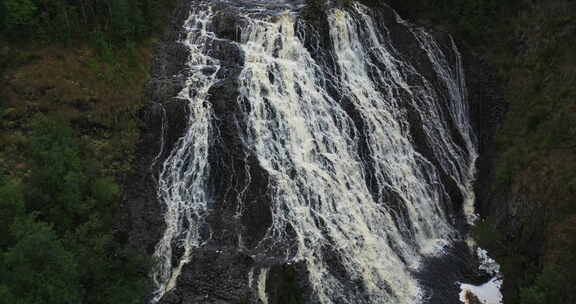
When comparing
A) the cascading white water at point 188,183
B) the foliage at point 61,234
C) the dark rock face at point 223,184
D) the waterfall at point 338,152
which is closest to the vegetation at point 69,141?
the foliage at point 61,234

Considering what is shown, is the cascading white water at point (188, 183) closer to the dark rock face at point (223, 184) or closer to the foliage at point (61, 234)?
the dark rock face at point (223, 184)

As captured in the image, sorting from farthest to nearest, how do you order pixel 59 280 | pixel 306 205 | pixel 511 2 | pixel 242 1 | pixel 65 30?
pixel 511 2 < pixel 242 1 < pixel 65 30 < pixel 306 205 < pixel 59 280

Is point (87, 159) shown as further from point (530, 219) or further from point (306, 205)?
point (530, 219)

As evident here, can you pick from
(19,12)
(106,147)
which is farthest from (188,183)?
(19,12)

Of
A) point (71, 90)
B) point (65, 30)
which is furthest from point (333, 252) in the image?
point (65, 30)

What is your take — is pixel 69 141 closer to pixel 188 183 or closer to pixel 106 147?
pixel 106 147

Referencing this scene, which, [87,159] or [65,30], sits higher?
[65,30]

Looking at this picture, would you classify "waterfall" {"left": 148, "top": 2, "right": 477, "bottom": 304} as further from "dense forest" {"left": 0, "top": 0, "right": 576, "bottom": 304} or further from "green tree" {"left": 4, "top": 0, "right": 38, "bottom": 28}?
"green tree" {"left": 4, "top": 0, "right": 38, "bottom": 28}
